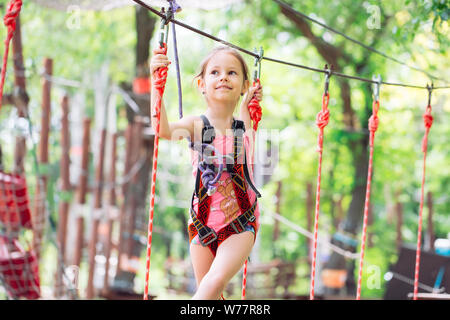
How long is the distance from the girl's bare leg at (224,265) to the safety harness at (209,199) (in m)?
0.03

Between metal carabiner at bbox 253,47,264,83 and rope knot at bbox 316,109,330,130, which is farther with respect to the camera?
rope knot at bbox 316,109,330,130

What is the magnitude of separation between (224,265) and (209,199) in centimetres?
28

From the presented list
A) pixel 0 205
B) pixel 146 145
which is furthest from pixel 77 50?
pixel 0 205

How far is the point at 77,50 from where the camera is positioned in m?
8.41

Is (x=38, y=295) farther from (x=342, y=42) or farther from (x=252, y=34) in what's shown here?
(x=342, y=42)

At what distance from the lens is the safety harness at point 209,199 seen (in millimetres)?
1793

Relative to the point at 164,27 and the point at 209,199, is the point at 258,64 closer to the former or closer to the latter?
the point at 164,27

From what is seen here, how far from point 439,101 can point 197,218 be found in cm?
868

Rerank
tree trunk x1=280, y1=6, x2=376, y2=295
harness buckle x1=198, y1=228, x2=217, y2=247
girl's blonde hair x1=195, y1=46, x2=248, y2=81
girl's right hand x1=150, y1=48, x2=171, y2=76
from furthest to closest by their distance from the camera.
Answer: tree trunk x1=280, y1=6, x2=376, y2=295 → girl's blonde hair x1=195, y1=46, x2=248, y2=81 → harness buckle x1=198, y1=228, x2=217, y2=247 → girl's right hand x1=150, y1=48, x2=171, y2=76

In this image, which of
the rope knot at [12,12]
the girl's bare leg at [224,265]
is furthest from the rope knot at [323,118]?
the rope knot at [12,12]

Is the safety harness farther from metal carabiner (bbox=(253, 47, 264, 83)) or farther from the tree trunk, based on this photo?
the tree trunk

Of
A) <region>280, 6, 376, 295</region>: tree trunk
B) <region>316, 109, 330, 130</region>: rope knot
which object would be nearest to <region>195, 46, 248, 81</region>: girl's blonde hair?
<region>316, 109, 330, 130</region>: rope knot

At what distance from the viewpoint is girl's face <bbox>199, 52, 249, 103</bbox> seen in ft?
6.15

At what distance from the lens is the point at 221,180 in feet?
6.08
